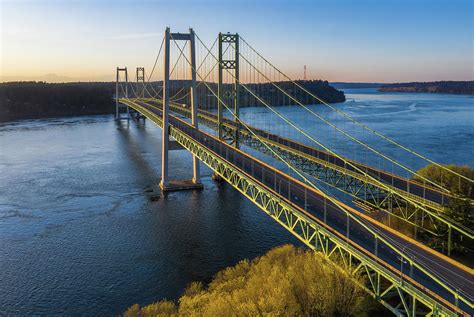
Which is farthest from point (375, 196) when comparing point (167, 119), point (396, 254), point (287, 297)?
point (167, 119)

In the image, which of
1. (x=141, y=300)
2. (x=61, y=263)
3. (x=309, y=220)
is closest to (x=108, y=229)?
(x=61, y=263)

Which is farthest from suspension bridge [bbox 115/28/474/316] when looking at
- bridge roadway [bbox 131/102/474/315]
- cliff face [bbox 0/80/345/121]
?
cliff face [bbox 0/80/345/121]

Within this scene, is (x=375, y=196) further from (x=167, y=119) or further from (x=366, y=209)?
(x=167, y=119)

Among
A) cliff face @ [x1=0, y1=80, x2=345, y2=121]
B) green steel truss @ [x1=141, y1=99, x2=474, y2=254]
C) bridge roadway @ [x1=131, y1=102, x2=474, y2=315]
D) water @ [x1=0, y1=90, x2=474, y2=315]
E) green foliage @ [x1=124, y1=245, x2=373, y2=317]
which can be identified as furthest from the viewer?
cliff face @ [x1=0, y1=80, x2=345, y2=121]

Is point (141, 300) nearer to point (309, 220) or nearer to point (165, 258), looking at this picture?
point (165, 258)

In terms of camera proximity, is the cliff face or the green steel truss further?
the cliff face

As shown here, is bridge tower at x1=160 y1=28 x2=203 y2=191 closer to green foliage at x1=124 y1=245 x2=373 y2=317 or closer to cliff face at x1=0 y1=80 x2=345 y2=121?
green foliage at x1=124 y1=245 x2=373 y2=317
